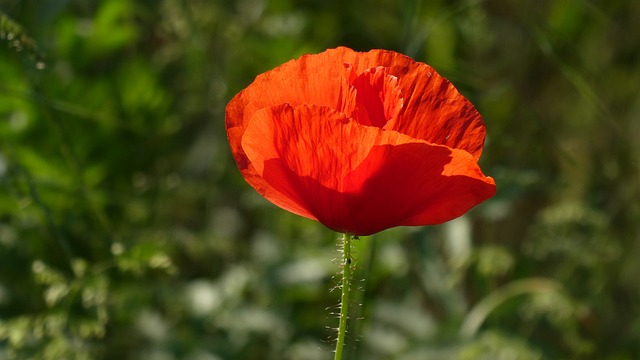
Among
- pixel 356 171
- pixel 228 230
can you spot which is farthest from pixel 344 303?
pixel 228 230

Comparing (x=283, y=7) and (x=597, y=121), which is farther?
(x=597, y=121)

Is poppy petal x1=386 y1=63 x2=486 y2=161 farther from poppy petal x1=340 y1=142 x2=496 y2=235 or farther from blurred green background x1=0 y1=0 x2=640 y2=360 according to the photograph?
blurred green background x1=0 y1=0 x2=640 y2=360

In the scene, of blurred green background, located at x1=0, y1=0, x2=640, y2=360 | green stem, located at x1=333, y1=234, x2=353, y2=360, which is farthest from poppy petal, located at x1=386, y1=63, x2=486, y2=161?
blurred green background, located at x1=0, y1=0, x2=640, y2=360

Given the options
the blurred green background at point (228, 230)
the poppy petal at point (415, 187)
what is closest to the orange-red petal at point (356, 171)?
the poppy petal at point (415, 187)

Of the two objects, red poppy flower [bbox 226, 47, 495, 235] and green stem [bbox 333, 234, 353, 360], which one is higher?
red poppy flower [bbox 226, 47, 495, 235]

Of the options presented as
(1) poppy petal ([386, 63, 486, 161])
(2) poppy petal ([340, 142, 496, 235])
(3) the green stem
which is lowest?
(3) the green stem

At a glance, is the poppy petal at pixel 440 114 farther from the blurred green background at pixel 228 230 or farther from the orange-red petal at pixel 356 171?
the blurred green background at pixel 228 230

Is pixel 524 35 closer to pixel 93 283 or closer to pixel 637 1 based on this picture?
pixel 637 1

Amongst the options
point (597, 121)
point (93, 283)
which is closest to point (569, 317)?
point (93, 283)
